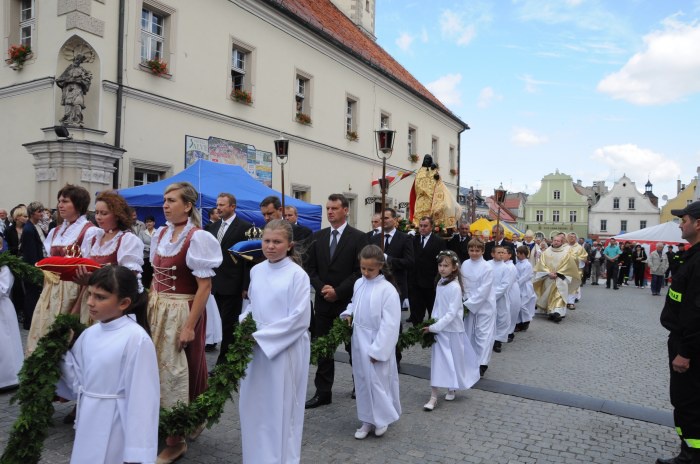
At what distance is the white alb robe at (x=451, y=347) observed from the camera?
5645 millimetres

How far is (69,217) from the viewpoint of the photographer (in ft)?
16.2

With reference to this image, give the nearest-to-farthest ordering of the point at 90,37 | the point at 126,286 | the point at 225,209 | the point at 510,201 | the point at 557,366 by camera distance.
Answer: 1. the point at 126,286
2. the point at 225,209
3. the point at 557,366
4. the point at 90,37
5. the point at 510,201

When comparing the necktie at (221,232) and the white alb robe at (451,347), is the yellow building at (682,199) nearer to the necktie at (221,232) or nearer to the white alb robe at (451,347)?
the white alb robe at (451,347)

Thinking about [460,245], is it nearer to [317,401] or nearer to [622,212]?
[317,401]

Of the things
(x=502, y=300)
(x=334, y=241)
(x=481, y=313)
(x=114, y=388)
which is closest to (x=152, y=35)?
(x=334, y=241)

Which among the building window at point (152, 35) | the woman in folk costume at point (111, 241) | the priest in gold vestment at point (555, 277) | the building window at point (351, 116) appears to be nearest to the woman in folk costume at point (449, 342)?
the woman in folk costume at point (111, 241)

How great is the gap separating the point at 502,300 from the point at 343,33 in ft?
60.8

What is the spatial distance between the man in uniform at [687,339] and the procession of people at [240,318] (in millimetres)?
15

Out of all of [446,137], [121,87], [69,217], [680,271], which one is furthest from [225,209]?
[446,137]

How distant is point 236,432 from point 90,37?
1065 cm

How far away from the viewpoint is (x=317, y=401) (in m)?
5.46

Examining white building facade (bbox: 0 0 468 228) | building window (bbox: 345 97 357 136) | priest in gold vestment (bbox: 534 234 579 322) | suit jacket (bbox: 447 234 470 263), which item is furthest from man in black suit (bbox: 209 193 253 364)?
building window (bbox: 345 97 357 136)

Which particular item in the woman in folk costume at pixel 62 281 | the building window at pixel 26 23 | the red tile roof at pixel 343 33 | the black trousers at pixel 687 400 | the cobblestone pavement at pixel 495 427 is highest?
the red tile roof at pixel 343 33

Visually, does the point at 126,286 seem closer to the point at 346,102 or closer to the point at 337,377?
the point at 337,377
